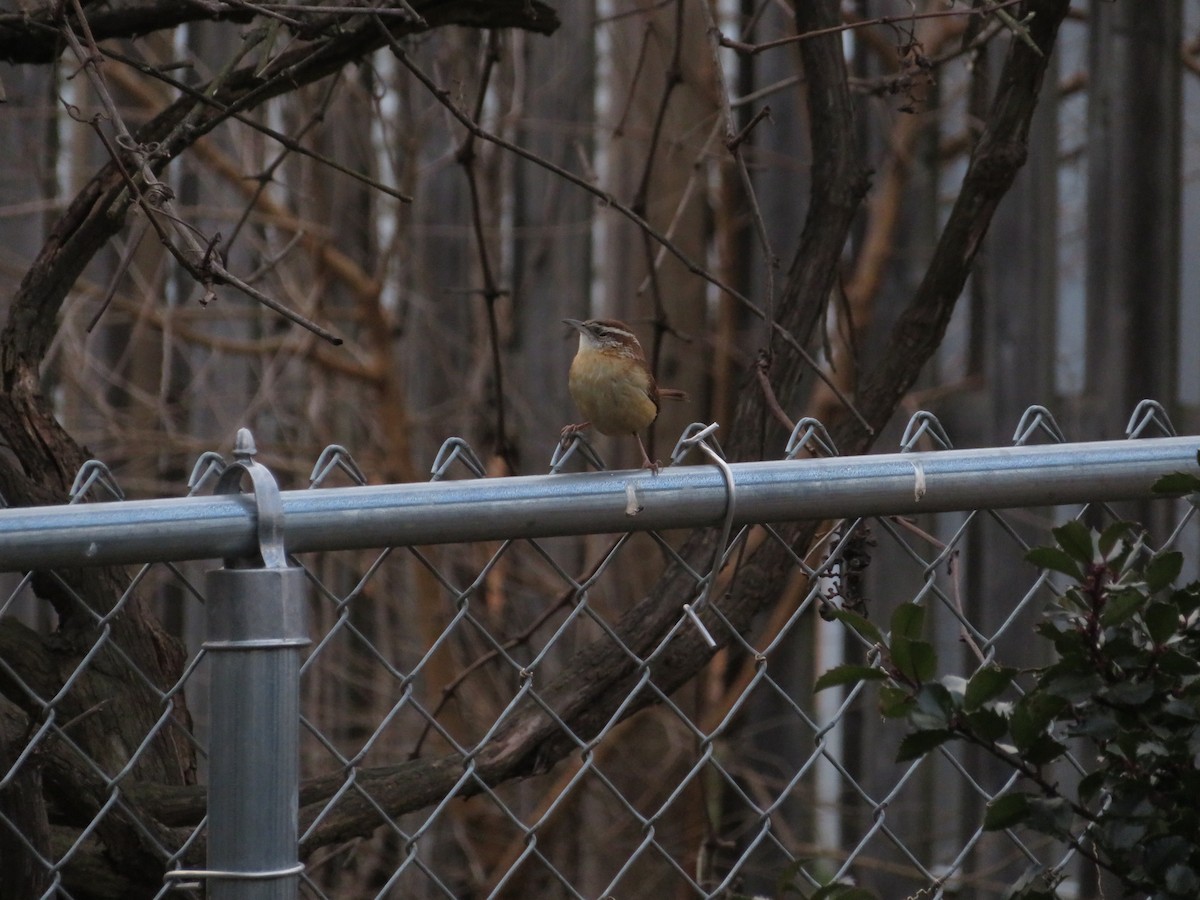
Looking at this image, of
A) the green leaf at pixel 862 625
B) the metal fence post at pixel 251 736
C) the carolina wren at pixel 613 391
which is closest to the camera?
the metal fence post at pixel 251 736

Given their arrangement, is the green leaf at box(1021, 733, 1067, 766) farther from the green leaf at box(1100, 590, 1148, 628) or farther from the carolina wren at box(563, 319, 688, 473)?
the carolina wren at box(563, 319, 688, 473)

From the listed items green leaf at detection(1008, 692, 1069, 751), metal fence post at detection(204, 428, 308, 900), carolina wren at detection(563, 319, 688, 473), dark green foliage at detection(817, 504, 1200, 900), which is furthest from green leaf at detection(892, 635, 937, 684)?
carolina wren at detection(563, 319, 688, 473)

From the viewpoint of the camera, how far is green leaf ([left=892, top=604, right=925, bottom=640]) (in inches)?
62.0

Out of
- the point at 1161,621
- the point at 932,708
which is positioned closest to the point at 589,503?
the point at 932,708

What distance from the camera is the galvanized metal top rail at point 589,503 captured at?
146cm

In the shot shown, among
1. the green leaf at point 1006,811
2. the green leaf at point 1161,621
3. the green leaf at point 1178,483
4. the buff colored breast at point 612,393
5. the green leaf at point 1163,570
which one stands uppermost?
the buff colored breast at point 612,393

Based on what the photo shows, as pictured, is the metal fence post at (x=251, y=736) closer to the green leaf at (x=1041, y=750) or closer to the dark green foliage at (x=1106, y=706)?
the dark green foliage at (x=1106, y=706)

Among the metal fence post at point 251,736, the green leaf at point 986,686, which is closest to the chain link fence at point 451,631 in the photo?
the metal fence post at point 251,736

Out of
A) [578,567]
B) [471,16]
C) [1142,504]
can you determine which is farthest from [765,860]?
[471,16]

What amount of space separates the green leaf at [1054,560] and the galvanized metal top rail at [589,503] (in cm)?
15

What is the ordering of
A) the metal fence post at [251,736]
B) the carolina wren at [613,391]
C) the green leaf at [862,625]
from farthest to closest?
the carolina wren at [613,391], the green leaf at [862,625], the metal fence post at [251,736]

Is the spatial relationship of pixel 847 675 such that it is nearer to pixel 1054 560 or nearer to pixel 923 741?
pixel 923 741

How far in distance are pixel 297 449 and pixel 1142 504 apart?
296 cm

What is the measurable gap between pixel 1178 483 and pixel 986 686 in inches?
13.3
